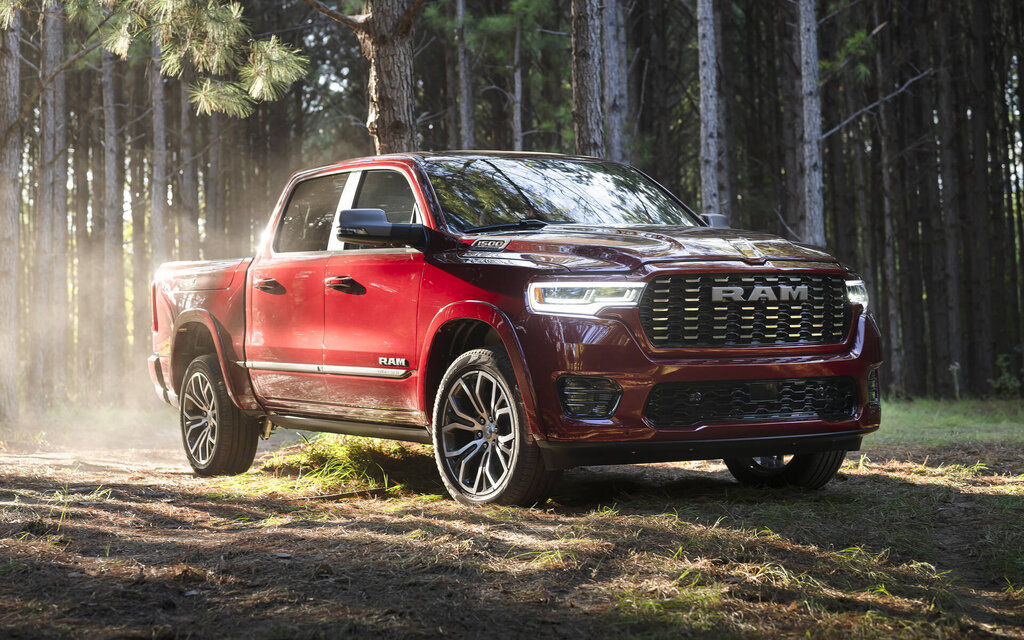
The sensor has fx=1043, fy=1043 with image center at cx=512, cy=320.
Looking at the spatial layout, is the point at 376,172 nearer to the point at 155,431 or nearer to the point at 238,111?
the point at 238,111

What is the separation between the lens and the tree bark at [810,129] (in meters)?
16.7

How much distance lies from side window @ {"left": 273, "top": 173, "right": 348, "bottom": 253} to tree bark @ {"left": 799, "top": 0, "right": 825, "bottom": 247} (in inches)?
444

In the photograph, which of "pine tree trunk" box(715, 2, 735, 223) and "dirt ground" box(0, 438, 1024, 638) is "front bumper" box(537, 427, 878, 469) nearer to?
"dirt ground" box(0, 438, 1024, 638)

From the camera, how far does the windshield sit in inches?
237

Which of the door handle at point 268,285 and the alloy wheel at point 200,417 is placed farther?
the alloy wheel at point 200,417

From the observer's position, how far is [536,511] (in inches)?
206

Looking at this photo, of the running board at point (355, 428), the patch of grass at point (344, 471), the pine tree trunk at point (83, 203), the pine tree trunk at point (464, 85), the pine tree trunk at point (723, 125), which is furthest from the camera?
the pine tree trunk at point (83, 203)

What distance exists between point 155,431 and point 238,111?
559 centimetres

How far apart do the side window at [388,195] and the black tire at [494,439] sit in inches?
47.3

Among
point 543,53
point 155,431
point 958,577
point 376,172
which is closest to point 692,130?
point 543,53

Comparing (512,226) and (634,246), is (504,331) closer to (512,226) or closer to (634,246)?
(634,246)

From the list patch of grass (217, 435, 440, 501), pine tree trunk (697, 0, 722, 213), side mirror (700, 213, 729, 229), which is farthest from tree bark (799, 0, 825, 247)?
patch of grass (217, 435, 440, 501)

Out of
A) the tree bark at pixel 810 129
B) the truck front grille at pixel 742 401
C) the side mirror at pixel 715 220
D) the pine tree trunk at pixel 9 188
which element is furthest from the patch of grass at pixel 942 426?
the pine tree trunk at pixel 9 188

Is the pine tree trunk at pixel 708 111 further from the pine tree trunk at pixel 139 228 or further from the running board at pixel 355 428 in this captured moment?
the pine tree trunk at pixel 139 228
